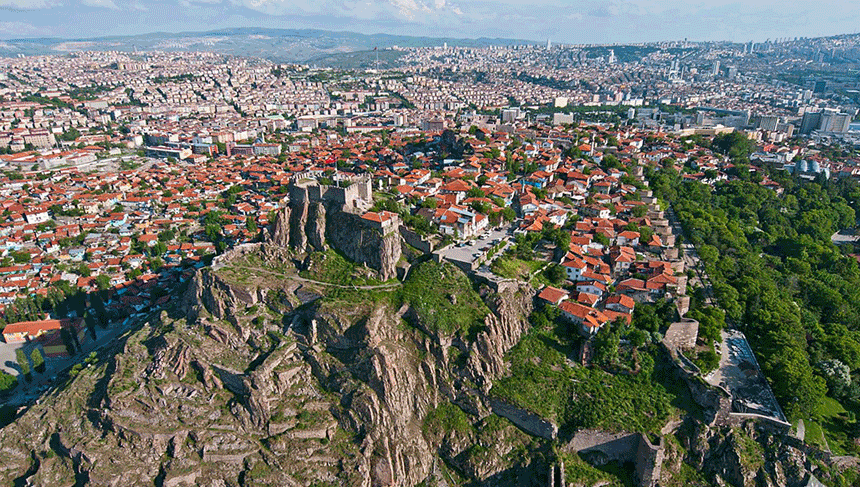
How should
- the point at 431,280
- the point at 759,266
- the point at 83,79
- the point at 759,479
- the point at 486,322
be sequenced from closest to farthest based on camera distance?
the point at 759,479, the point at 486,322, the point at 431,280, the point at 759,266, the point at 83,79

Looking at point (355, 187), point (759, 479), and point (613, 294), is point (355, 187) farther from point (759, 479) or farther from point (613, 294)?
point (759, 479)

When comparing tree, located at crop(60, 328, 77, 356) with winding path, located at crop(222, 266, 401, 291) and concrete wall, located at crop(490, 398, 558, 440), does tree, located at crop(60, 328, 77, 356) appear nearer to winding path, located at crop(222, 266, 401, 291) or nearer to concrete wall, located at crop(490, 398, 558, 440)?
winding path, located at crop(222, 266, 401, 291)

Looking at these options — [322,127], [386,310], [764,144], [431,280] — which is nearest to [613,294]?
[431,280]

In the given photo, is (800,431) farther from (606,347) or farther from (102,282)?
(102,282)

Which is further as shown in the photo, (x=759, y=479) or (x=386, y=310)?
(x=386, y=310)

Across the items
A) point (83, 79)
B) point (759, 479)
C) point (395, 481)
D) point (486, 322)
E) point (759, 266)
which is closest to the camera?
point (759, 479)
